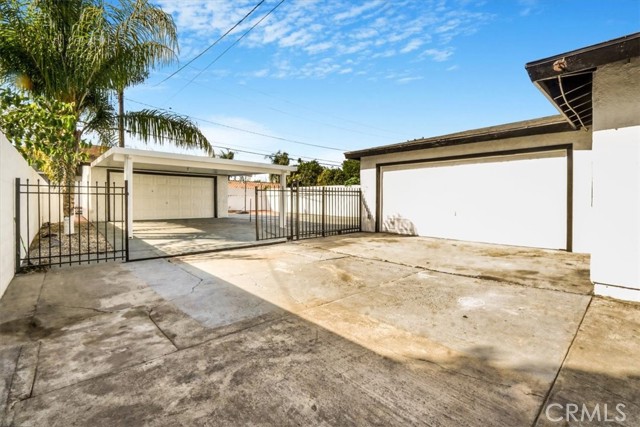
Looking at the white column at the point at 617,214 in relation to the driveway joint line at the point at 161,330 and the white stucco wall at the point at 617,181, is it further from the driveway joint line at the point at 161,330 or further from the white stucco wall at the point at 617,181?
the driveway joint line at the point at 161,330

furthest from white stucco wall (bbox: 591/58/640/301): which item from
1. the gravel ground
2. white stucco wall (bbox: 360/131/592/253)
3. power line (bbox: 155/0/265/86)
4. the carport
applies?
the gravel ground

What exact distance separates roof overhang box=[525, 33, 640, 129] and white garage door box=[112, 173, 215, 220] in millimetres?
16534

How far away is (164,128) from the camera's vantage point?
938cm

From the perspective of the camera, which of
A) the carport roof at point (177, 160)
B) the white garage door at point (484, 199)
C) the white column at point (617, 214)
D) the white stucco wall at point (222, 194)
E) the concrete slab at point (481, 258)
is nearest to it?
the white column at point (617, 214)

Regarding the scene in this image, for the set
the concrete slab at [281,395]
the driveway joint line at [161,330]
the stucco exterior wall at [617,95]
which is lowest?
the concrete slab at [281,395]

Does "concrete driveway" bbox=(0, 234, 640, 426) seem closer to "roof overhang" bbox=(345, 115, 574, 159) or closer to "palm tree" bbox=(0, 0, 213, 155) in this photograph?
"roof overhang" bbox=(345, 115, 574, 159)

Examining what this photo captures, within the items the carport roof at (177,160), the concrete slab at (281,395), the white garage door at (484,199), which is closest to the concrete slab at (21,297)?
the concrete slab at (281,395)

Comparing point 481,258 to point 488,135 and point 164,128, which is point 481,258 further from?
point 164,128

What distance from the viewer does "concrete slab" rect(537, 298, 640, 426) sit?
190 cm

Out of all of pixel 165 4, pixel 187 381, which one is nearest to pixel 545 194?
pixel 187 381

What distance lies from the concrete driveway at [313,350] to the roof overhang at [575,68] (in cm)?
295

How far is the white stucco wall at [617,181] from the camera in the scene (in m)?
4.04

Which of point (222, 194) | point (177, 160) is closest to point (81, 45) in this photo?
point (177, 160)

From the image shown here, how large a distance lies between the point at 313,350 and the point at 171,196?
1638cm
